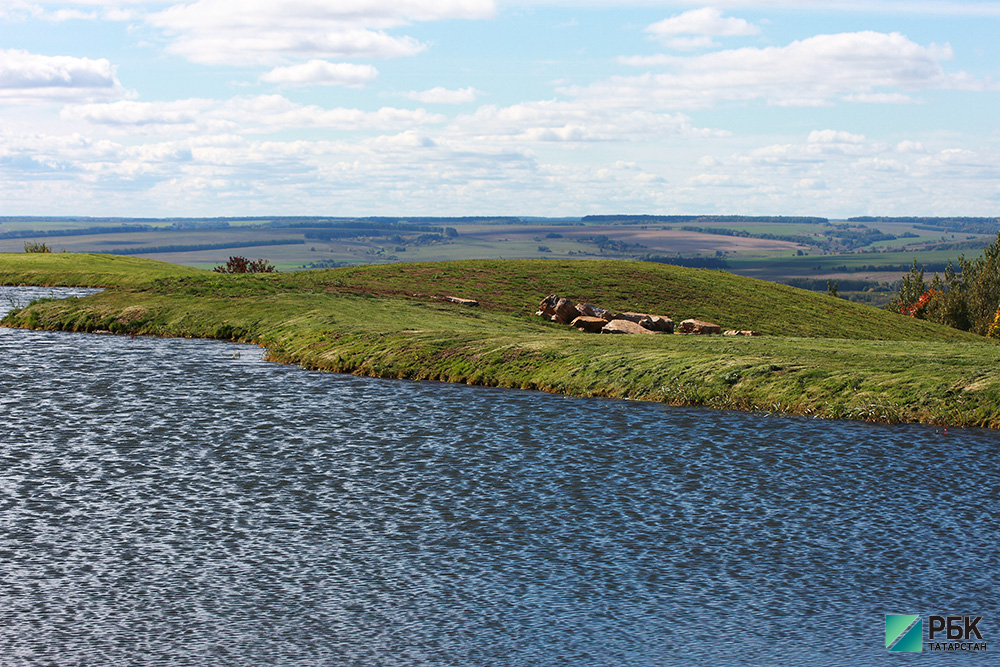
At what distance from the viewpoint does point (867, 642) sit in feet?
47.5

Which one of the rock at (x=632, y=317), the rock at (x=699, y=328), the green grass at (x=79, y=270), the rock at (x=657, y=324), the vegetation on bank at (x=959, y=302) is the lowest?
the vegetation on bank at (x=959, y=302)

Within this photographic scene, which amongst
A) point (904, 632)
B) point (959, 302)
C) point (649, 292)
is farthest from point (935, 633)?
point (959, 302)

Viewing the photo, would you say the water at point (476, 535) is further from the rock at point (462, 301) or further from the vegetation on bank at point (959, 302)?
the vegetation on bank at point (959, 302)

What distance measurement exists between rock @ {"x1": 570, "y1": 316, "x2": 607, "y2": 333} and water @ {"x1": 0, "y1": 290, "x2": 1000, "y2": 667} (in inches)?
1033

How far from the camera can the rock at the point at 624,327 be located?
55.6 metres

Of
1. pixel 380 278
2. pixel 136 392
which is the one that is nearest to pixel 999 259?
pixel 380 278

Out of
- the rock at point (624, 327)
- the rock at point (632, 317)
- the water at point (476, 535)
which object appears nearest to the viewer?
the water at point (476, 535)

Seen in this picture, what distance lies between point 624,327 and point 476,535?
123ft

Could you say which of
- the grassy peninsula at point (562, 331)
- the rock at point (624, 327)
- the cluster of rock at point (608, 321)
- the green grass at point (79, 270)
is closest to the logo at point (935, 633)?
the grassy peninsula at point (562, 331)

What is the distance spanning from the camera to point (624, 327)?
56062 millimetres

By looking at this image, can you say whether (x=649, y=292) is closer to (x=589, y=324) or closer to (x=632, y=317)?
(x=632, y=317)

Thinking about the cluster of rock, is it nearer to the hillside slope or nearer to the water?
the hillside slope

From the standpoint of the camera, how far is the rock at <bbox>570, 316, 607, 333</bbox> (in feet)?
196

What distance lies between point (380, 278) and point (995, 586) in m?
65.2
